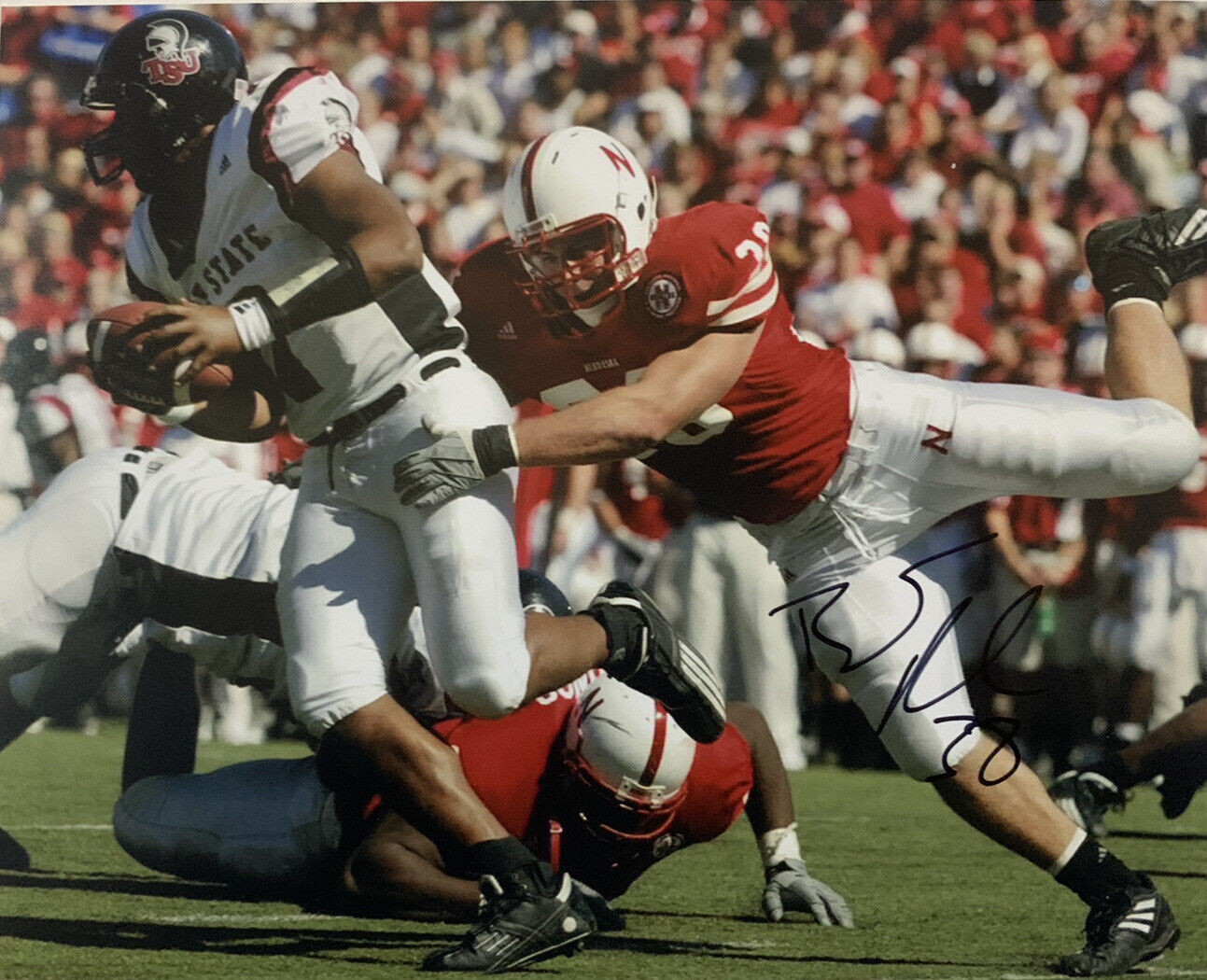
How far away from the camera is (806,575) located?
246cm

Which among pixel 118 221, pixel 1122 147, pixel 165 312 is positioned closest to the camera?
pixel 165 312

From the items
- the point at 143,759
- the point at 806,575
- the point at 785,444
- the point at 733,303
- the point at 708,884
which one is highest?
the point at 733,303

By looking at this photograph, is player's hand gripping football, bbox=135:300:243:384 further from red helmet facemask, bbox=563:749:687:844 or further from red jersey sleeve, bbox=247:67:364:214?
red helmet facemask, bbox=563:749:687:844

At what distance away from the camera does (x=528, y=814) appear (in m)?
2.34

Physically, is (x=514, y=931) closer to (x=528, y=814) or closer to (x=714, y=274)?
(x=528, y=814)

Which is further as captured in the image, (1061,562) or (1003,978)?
(1061,562)

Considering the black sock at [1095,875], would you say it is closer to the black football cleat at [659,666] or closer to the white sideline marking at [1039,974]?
the white sideline marking at [1039,974]

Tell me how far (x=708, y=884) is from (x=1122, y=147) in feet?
5.17

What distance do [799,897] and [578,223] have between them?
95 cm

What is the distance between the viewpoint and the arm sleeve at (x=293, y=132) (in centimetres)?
228

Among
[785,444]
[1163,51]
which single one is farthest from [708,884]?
[1163,51]

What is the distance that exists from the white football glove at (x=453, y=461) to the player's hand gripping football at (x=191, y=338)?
27 cm

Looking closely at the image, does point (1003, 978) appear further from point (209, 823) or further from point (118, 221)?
point (118, 221)
